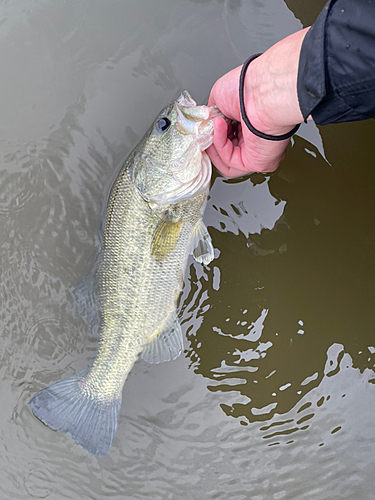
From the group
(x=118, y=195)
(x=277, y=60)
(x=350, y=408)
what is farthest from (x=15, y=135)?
(x=350, y=408)

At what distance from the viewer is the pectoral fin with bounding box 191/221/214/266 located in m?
2.38

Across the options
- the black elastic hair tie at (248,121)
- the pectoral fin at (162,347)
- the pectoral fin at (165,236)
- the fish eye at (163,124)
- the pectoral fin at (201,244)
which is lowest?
the pectoral fin at (162,347)

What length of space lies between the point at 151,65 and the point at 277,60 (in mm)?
1039

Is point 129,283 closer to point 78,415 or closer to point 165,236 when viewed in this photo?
point 165,236

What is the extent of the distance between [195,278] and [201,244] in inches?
13.9

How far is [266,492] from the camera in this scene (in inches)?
104

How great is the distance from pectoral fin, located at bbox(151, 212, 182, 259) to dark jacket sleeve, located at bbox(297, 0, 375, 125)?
95 cm

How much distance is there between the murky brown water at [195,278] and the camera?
2.60 m

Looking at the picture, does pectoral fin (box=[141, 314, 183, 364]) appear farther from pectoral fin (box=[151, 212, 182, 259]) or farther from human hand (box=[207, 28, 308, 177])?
human hand (box=[207, 28, 308, 177])

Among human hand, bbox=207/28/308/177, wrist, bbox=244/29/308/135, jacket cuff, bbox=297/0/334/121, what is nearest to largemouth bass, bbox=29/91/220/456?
human hand, bbox=207/28/308/177

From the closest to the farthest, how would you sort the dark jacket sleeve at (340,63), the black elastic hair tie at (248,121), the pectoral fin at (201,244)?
the dark jacket sleeve at (340,63) → the black elastic hair tie at (248,121) → the pectoral fin at (201,244)

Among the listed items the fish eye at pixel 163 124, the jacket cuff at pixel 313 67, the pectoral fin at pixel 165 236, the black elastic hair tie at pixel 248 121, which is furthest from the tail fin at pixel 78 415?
the jacket cuff at pixel 313 67

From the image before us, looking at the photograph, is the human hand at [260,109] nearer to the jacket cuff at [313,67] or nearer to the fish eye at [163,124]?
the jacket cuff at [313,67]

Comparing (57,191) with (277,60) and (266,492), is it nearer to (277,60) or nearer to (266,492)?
(277,60)
